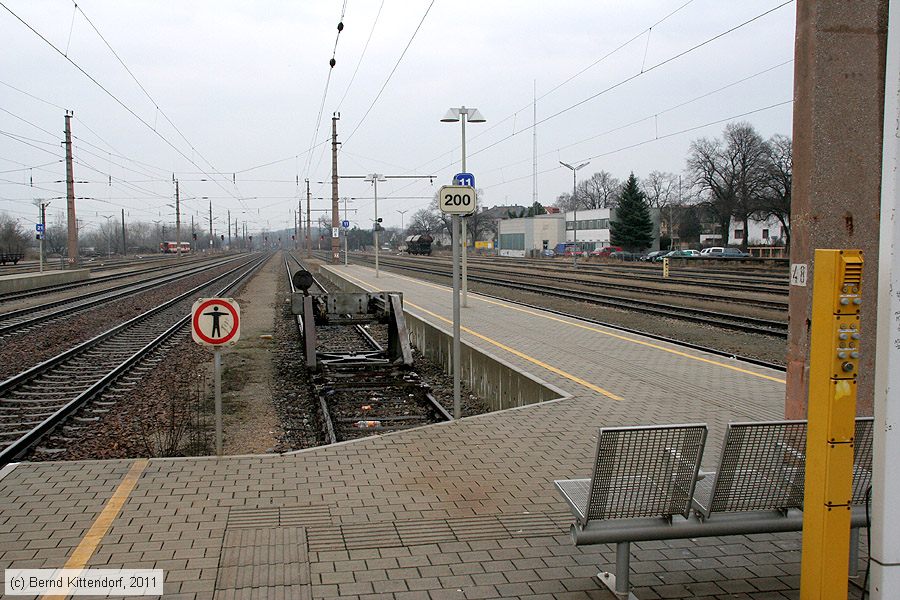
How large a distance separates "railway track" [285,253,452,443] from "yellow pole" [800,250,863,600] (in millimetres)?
6045

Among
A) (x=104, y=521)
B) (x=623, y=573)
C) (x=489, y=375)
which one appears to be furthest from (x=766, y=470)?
(x=489, y=375)

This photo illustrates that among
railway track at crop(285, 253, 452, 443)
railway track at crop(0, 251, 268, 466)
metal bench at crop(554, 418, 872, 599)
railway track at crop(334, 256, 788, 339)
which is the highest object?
metal bench at crop(554, 418, 872, 599)

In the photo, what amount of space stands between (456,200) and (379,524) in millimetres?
4052

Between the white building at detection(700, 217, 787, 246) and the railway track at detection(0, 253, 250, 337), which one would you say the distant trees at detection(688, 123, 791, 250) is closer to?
the white building at detection(700, 217, 787, 246)

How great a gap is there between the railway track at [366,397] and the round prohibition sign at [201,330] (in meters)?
2.21

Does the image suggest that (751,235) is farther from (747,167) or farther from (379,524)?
(379,524)

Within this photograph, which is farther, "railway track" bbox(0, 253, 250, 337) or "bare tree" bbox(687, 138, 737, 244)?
"bare tree" bbox(687, 138, 737, 244)

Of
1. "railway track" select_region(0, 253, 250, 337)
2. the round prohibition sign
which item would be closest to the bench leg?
the round prohibition sign

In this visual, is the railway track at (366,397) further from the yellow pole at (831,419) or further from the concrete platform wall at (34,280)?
the concrete platform wall at (34,280)

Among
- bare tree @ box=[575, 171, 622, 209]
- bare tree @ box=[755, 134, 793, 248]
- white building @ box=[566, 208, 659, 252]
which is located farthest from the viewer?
bare tree @ box=[575, 171, 622, 209]

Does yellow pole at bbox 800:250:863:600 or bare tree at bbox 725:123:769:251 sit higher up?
bare tree at bbox 725:123:769:251

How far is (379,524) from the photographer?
206 inches

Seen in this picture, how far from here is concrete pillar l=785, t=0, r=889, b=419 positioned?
5566mm

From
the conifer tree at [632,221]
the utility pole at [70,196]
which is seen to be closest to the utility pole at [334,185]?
the utility pole at [70,196]
